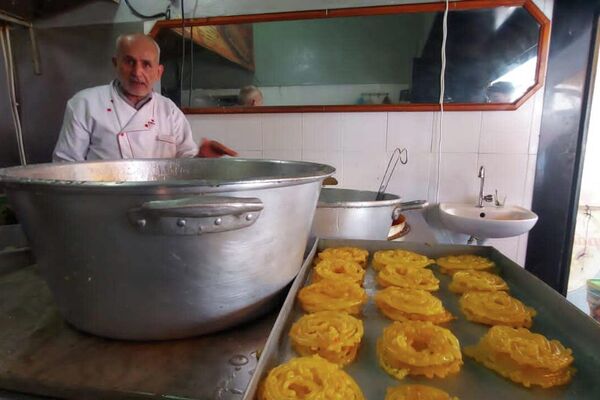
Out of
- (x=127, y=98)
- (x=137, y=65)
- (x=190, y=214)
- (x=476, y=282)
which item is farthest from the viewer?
(x=127, y=98)

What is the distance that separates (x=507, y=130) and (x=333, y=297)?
1.73 m

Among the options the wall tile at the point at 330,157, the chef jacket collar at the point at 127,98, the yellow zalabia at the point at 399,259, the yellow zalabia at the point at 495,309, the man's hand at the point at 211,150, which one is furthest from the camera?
the wall tile at the point at 330,157

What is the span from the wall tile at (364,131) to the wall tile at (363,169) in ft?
0.12

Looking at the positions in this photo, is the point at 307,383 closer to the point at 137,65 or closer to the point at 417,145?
the point at 137,65

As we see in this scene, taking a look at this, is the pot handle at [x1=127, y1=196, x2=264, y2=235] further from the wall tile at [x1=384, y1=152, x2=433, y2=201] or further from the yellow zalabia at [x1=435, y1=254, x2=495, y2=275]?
the wall tile at [x1=384, y1=152, x2=433, y2=201]

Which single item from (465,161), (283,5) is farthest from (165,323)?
(283,5)

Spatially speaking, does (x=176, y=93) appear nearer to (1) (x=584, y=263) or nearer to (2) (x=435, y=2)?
(2) (x=435, y=2)

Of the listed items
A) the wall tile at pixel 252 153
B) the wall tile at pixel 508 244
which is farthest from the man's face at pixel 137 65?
the wall tile at pixel 508 244

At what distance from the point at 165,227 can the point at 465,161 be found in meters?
1.88

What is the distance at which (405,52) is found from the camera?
6.05 feet

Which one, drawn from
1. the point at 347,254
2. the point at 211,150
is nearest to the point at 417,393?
the point at 347,254

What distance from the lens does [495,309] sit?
567mm

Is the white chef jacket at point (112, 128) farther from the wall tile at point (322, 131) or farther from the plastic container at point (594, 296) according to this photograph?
the plastic container at point (594, 296)

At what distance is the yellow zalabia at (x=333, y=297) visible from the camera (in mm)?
579
